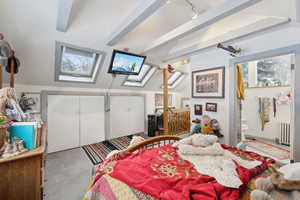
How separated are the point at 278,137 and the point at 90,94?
528 cm

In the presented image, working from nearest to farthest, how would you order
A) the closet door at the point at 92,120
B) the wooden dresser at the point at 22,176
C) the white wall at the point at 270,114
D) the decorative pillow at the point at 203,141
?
the wooden dresser at the point at 22,176 < the decorative pillow at the point at 203,141 < the white wall at the point at 270,114 < the closet door at the point at 92,120

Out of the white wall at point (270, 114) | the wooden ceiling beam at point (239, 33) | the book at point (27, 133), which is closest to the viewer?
the book at point (27, 133)

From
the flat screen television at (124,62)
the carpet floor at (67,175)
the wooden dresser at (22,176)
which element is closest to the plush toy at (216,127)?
the flat screen television at (124,62)

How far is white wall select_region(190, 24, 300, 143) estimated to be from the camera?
1835 mm

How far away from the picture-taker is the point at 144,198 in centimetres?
81

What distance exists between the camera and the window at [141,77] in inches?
159

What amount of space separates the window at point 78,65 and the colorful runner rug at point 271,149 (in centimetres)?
423

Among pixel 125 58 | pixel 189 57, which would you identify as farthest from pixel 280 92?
pixel 125 58

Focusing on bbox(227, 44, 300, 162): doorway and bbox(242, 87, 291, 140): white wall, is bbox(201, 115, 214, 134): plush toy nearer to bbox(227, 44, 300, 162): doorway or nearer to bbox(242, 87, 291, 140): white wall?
bbox(227, 44, 300, 162): doorway

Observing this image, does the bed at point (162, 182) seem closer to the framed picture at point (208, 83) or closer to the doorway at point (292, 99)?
the doorway at point (292, 99)

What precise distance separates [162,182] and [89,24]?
7.85ft

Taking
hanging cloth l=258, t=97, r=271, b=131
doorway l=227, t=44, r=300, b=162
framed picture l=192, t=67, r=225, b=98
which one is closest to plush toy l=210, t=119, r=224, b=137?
doorway l=227, t=44, r=300, b=162

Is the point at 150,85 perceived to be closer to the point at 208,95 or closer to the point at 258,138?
the point at 208,95

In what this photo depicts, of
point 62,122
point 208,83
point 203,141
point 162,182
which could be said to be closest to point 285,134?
point 208,83
